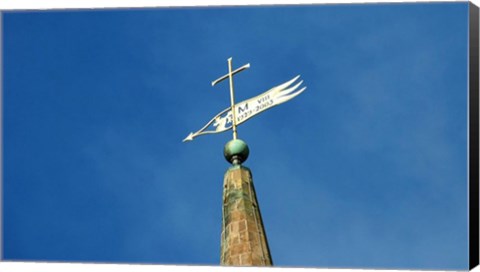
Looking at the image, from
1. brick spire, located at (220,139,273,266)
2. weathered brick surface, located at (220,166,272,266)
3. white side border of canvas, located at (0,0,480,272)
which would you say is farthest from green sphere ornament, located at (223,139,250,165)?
white side border of canvas, located at (0,0,480,272)

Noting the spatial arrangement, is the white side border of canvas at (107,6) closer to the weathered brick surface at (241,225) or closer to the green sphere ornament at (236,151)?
the weathered brick surface at (241,225)

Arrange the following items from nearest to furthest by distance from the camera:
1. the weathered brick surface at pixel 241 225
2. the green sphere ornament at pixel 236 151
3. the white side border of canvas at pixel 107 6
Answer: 1. the white side border of canvas at pixel 107 6
2. the weathered brick surface at pixel 241 225
3. the green sphere ornament at pixel 236 151

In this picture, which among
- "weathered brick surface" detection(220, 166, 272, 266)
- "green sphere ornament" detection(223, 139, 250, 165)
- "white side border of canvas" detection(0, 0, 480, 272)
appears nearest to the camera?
"white side border of canvas" detection(0, 0, 480, 272)

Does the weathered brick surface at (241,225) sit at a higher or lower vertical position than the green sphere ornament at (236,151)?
lower

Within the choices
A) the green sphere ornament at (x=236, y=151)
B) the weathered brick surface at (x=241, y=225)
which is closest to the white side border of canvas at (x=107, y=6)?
the weathered brick surface at (x=241, y=225)

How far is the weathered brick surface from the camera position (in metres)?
23.1

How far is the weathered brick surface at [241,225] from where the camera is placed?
2309 centimetres

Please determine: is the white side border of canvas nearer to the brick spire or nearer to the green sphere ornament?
the brick spire

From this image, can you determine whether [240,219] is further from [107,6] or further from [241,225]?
[107,6]

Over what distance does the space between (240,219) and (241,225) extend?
0.65 feet

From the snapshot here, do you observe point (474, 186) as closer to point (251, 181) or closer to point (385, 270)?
point (385, 270)

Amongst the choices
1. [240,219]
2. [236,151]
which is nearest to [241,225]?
[240,219]

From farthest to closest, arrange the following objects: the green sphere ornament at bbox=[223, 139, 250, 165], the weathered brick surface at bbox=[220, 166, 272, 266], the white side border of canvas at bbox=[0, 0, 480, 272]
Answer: the green sphere ornament at bbox=[223, 139, 250, 165], the weathered brick surface at bbox=[220, 166, 272, 266], the white side border of canvas at bbox=[0, 0, 480, 272]

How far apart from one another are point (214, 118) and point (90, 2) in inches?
135
